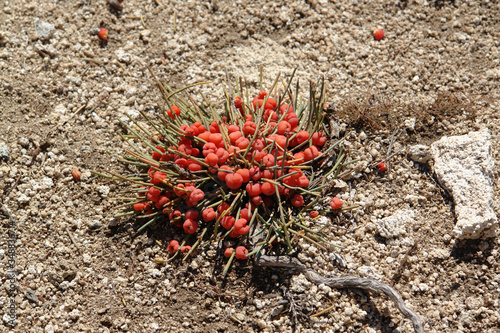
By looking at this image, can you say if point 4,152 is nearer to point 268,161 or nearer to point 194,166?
point 194,166

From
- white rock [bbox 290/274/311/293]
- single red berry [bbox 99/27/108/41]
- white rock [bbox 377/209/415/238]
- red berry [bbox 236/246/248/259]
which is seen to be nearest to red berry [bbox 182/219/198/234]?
red berry [bbox 236/246/248/259]

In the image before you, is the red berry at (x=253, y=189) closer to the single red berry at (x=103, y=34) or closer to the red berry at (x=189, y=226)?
the red berry at (x=189, y=226)

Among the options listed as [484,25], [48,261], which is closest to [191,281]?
[48,261]

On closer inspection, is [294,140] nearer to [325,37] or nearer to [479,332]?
[325,37]

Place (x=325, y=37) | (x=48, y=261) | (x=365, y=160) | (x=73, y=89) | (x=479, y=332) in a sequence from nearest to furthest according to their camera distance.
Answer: (x=479, y=332) < (x=48, y=261) < (x=365, y=160) < (x=73, y=89) < (x=325, y=37)

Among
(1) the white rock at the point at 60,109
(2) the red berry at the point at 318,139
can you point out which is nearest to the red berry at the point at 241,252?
(2) the red berry at the point at 318,139

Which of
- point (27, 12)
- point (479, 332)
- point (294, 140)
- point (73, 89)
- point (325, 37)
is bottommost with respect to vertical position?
point (479, 332)

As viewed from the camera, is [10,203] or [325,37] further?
[325,37]

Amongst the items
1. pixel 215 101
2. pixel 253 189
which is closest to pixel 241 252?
pixel 253 189
